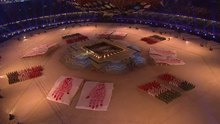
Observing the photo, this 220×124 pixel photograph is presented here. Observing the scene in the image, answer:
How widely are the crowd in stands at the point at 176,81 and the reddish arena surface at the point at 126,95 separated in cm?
61

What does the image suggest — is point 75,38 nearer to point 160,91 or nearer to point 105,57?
point 105,57

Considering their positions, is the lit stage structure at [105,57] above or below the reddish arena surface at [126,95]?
above

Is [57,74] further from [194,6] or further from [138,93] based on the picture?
[194,6]

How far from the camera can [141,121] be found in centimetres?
1537

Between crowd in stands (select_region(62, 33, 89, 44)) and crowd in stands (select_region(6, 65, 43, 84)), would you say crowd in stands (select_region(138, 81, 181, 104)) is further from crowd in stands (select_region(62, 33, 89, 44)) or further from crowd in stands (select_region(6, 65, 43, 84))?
crowd in stands (select_region(62, 33, 89, 44))

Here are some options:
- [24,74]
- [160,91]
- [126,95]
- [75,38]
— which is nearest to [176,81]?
[160,91]

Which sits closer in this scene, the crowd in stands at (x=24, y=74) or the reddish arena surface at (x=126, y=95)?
the reddish arena surface at (x=126, y=95)

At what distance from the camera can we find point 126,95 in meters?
19.2

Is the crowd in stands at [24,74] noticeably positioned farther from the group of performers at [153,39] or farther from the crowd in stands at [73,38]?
the group of performers at [153,39]

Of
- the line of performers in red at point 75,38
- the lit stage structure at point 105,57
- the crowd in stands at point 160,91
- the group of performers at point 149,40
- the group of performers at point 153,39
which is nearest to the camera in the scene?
the crowd in stands at point 160,91

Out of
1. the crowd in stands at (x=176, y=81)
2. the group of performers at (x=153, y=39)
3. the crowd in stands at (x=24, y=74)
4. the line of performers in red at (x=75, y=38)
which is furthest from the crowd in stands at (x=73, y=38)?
the crowd in stands at (x=176, y=81)

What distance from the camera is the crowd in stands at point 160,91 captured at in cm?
1829

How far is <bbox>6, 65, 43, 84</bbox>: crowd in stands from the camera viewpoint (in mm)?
23009

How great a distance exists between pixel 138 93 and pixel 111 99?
3667mm
